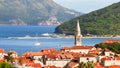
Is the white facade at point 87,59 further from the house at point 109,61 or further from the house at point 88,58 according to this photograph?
the house at point 109,61

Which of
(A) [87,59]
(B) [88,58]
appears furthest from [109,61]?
(B) [88,58]

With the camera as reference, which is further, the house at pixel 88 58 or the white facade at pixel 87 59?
the house at pixel 88 58

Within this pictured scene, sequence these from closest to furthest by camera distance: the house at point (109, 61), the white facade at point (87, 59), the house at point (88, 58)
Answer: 1. the house at point (109, 61)
2. the white facade at point (87, 59)
3. the house at point (88, 58)

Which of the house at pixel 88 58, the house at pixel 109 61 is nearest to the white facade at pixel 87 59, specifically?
the house at pixel 88 58

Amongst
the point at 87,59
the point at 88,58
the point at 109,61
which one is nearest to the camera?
the point at 109,61

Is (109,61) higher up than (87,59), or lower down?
lower down

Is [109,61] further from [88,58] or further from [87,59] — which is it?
[88,58]

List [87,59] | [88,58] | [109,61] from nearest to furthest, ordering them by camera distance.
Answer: [109,61]
[87,59]
[88,58]

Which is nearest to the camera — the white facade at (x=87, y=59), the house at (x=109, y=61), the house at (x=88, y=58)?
the house at (x=109, y=61)

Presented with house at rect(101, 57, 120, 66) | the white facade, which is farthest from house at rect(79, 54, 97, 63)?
house at rect(101, 57, 120, 66)

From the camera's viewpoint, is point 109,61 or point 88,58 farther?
point 88,58

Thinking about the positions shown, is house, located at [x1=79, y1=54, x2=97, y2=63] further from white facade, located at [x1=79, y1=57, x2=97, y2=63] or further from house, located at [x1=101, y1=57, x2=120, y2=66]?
house, located at [x1=101, y1=57, x2=120, y2=66]
